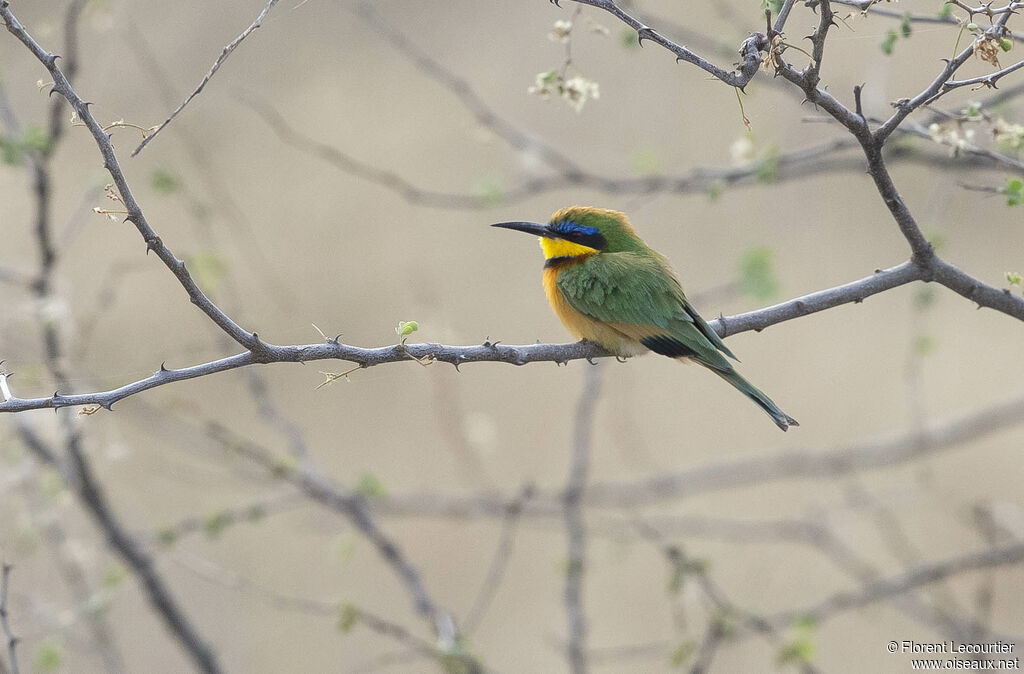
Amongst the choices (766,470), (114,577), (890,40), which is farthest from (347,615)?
(766,470)

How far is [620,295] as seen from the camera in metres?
2.52

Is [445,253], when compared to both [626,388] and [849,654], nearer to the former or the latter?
[626,388]

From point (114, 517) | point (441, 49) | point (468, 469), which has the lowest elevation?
point (114, 517)

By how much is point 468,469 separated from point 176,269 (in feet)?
11.1

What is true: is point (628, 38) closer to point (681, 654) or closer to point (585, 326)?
point (585, 326)


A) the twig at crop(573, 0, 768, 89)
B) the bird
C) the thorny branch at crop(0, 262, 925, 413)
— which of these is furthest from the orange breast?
the twig at crop(573, 0, 768, 89)

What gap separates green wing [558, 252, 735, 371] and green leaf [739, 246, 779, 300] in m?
0.22

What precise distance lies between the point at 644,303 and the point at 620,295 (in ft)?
0.23

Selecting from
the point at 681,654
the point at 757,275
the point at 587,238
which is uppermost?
the point at 587,238

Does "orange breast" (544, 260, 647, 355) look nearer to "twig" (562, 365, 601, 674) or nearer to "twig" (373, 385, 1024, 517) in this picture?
"twig" (562, 365, 601, 674)

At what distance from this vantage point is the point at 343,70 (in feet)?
18.6

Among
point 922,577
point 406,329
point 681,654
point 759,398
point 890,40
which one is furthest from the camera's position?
point 922,577

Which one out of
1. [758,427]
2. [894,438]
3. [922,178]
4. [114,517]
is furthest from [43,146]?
[922,178]

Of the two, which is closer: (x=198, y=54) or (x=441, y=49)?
(x=198, y=54)
